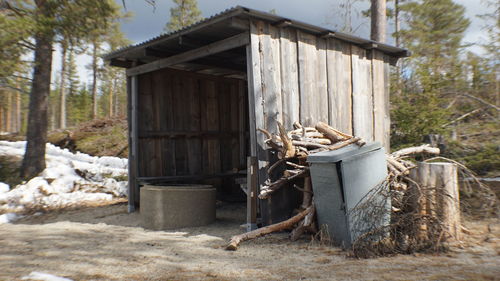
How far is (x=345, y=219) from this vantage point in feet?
15.5

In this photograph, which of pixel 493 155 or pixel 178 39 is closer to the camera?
pixel 178 39

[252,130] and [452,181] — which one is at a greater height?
[252,130]

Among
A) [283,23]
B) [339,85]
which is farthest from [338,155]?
[339,85]

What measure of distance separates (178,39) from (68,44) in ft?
15.4

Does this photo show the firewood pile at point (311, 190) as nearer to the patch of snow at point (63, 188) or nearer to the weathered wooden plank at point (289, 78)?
the weathered wooden plank at point (289, 78)

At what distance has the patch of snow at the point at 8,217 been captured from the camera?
7786 millimetres

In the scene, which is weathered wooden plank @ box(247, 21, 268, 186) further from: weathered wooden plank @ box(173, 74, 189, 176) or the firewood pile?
weathered wooden plank @ box(173, 74, 189, 176)

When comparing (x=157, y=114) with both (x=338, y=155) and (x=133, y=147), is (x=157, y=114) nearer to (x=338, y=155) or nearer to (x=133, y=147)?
(x=133, y=147)

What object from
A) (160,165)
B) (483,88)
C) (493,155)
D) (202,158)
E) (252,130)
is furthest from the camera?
(483,88)

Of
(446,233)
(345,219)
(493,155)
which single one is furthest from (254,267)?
(493,155)

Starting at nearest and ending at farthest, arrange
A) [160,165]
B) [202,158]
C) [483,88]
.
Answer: [160,165], [202,158], [483,88]

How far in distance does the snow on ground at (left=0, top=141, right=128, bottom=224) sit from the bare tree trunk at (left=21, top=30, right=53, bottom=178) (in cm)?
42

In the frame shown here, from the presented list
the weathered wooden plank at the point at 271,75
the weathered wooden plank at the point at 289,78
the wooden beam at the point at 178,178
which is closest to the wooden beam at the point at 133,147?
the wooden beam at the point at 178,178

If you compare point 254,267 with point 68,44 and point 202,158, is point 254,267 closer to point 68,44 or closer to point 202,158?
point 202,158
